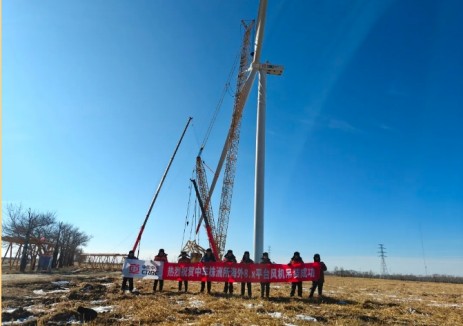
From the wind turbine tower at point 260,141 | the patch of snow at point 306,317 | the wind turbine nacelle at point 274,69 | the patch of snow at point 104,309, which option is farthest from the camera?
the wind turbine nacelle at point 274,69

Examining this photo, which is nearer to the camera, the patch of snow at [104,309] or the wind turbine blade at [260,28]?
the patch of snow at [104,309]

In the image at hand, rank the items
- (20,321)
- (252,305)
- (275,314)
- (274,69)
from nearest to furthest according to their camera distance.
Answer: (20,321) → (275,314) → (252,305) → (274,69)

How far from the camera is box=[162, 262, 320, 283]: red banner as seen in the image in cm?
1809

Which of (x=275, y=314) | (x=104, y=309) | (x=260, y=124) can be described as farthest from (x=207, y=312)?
(x=260, y=124)

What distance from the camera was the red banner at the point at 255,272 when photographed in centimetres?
1809

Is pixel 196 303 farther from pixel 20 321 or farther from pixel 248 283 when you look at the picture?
pixel 20 321

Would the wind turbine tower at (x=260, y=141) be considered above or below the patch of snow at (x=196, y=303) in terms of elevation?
above

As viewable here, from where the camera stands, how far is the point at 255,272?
1852cm

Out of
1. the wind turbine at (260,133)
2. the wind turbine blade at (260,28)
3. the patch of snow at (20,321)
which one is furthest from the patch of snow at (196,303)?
the wind turbine blade at (260,28)

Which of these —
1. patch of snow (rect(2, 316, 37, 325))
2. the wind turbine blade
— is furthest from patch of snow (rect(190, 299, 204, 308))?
the wind turbine blade

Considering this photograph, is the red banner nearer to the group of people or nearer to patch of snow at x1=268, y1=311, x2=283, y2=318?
the group of people

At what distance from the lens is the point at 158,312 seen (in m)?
12.1

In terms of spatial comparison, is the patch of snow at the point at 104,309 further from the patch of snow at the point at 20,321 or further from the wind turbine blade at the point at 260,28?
the wind turbine blade at the point at 260,28

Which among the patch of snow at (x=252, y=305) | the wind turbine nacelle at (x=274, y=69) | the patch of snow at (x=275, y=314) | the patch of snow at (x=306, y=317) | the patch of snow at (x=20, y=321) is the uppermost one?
the wind turbine nacelle at (x=274, y=69)
